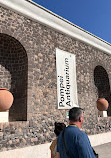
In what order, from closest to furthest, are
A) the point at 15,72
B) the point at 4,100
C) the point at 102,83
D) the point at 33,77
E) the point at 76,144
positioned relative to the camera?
the point at 76,144
the point at 4,100
the point at 33,77
the point at 15,72
the point at 102,83

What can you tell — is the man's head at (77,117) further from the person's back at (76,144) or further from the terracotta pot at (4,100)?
the terracotta pot at (4,100)

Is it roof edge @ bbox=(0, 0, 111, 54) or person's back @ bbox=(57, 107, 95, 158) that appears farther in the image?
roof edge @ bbox=(0, 0, 111, 54)

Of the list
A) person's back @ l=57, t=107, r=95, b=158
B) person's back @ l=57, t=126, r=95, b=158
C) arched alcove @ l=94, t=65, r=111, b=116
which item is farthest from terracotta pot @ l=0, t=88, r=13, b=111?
arched alcove @ l=94, t=65, r=111, b=116

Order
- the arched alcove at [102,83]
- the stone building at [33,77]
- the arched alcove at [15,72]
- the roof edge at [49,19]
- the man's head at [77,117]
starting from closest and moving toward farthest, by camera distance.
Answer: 1. the man's head at [77,117]
2. the stone building at [33,77]
3. the arched alcove at [15,72]
4. the roof edge at [49,19]
5. the arched alcove at [102,83]

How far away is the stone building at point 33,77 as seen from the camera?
510 cm

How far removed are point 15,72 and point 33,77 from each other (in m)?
0.84

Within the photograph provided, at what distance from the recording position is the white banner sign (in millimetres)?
6629

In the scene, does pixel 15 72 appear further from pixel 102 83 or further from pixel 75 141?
pixel 102 83

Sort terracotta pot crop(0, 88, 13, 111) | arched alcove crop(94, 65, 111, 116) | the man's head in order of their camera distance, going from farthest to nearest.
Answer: arched alcove crop(94, 65, 111, 116) → terracotta pot crop(0, 88, 13, 111) → the man's head

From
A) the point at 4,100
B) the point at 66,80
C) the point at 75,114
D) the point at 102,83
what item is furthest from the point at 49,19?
the point at 75,114

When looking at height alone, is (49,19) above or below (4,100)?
above

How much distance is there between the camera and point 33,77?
5891 millimetres

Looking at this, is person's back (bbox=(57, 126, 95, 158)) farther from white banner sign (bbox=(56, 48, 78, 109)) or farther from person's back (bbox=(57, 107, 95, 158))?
white banner sign (bbox=(56, 48, 78, 109))

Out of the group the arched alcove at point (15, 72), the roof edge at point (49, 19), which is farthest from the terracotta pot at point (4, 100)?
the roof edge at point (49, 19)
